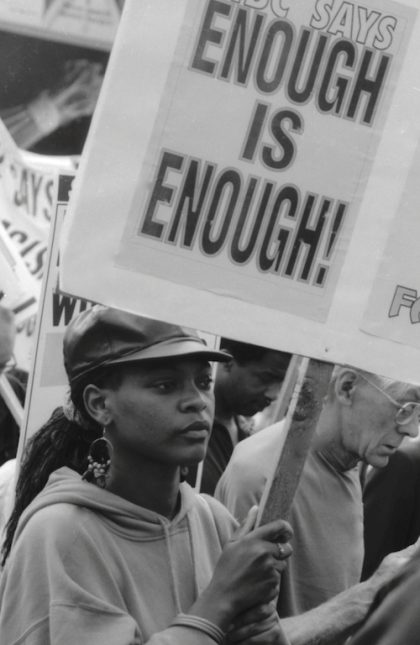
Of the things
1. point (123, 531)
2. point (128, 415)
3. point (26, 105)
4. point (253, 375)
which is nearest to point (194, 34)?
point (128, 415)

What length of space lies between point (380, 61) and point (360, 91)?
75 mm

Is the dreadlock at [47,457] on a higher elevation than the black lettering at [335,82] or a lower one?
lower

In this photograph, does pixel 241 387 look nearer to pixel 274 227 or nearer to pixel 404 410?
pixel 404 410

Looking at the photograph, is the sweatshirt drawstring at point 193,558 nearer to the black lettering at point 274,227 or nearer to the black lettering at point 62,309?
the black lettering at point 274,227

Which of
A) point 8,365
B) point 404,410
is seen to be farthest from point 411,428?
point 8,365

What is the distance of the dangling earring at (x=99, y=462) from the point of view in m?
2.81

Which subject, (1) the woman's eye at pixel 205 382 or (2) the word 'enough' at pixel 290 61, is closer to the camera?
(2) the word 'enough' at pixel 290 61

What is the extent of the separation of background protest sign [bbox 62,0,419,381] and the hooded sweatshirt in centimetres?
43

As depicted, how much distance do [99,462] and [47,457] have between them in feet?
1.18

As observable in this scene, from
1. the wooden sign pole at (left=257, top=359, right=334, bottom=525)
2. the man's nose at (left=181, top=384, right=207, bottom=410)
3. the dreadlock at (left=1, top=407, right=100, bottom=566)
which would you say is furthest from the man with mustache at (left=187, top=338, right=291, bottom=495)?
the wooden sign pole at (left=257, top=359, right=334, bottom=525)

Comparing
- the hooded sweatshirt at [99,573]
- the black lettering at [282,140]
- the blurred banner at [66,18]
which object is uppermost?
the blurred banner at [66,18]

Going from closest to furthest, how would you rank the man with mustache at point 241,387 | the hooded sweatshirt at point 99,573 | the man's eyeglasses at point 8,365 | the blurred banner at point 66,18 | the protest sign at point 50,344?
the hooded sweatshirt at point 99,573, the protest sign at point 50,344, the man with mustache at point 241,387, the man's eyeglasses at point 8,365, the blurred banner at point 66,18

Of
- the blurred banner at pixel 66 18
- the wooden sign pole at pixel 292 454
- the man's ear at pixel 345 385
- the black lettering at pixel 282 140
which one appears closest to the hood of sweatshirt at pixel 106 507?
the wooden sign pole at pixel 292 454

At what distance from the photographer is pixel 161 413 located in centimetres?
273
